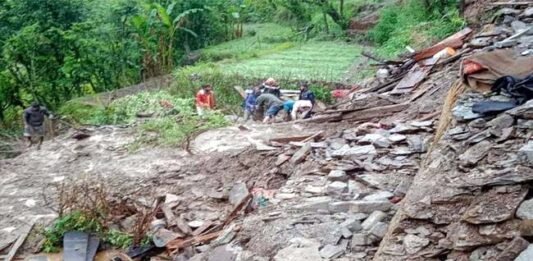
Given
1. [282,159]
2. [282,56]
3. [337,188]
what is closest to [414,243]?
[337,188]

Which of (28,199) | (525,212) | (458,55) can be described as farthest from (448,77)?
(28,199)

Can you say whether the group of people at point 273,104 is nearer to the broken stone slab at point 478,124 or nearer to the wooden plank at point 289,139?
the wooden plank at point 289,139

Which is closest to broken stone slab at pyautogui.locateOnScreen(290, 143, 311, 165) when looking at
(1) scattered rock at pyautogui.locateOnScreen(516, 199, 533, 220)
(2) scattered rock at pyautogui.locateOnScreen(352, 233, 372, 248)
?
(2) scattered rock at pyautogui.locateOnScreen(352, 233, 372, 248)

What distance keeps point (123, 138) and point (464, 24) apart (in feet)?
24.5

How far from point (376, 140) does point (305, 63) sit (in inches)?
364

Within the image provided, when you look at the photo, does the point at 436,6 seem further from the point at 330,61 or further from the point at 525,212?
the point at 525,212

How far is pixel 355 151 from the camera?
759 cm

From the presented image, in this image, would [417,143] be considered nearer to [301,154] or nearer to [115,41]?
[301,154]

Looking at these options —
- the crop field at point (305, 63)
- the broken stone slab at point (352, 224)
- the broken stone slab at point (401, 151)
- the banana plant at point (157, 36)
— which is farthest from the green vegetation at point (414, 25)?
the broken stone slab at point (352, 224)

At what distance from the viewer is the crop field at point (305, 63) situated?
49.6 ft

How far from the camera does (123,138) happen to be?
1125 cm

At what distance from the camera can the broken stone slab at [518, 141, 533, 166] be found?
437cm

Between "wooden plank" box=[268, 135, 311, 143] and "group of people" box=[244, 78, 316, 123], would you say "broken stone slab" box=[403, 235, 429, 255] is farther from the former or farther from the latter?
"group of people" box=[244, 78, 316, 123]

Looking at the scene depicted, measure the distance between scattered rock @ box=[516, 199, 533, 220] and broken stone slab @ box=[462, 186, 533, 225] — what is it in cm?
3
